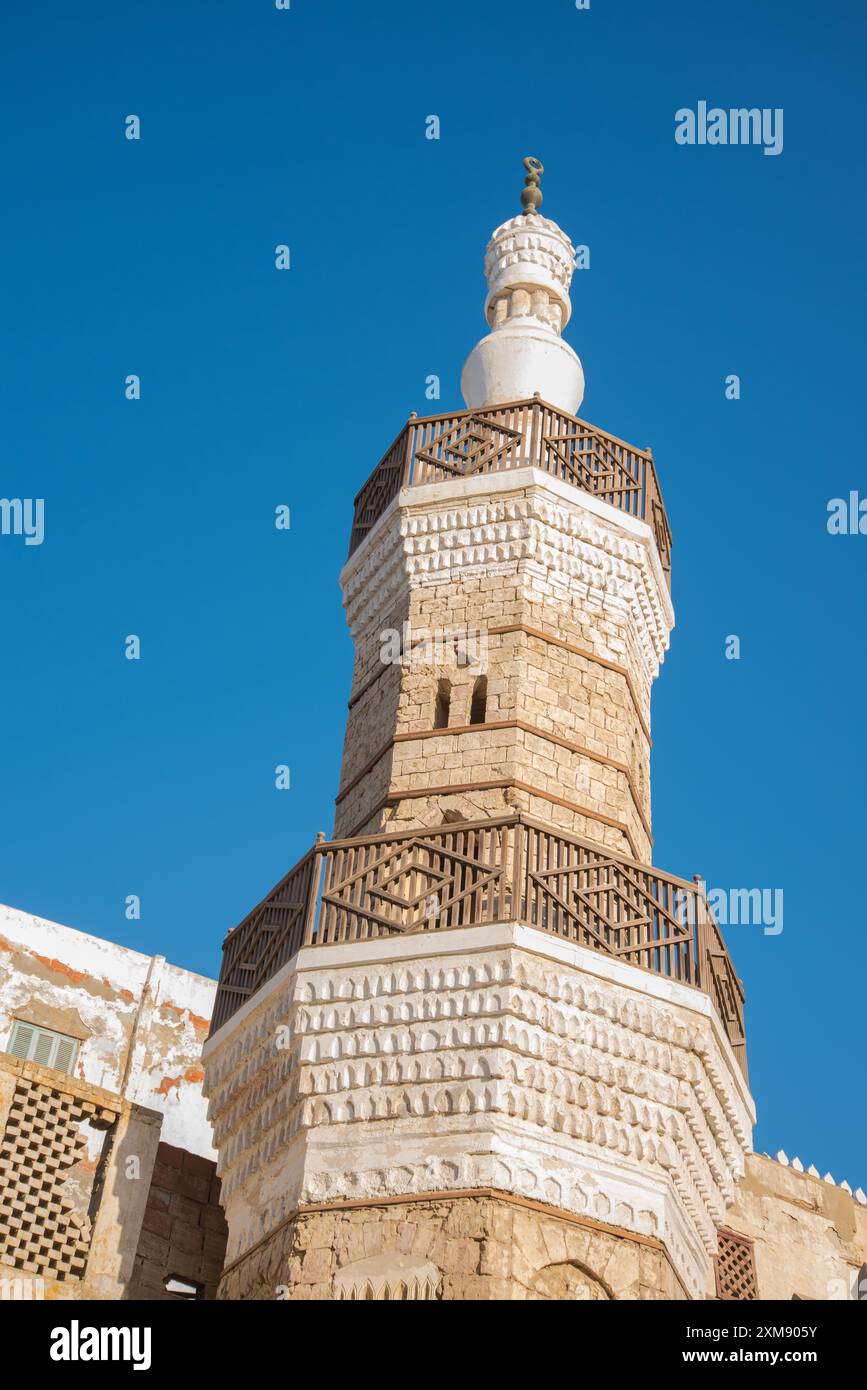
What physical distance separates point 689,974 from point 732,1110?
1.00m

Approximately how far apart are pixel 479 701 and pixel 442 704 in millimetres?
261

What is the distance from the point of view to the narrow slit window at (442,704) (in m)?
11.4

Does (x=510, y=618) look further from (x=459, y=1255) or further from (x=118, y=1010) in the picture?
(x=118, y=1010)

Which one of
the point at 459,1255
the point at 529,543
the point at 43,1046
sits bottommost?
the point at 459,1255

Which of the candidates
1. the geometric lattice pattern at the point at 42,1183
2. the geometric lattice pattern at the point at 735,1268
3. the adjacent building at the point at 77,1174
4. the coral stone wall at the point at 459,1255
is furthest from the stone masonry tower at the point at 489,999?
the geometric lattice pattern at the point at 735,1268

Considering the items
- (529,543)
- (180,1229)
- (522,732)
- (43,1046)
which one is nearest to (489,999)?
(522,732)

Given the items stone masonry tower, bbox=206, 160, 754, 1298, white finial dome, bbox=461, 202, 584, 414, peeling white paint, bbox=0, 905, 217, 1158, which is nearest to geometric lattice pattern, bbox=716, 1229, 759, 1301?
stone masonry tower, bbox=206, 160, 754, 1298

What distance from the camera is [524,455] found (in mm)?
12391

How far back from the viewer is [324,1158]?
938 centimetres

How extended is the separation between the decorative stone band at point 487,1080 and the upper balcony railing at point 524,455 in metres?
4.12

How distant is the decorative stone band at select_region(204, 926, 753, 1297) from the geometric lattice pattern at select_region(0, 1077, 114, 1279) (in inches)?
44.7

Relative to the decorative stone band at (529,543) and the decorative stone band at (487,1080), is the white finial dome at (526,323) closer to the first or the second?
the decorative stone band at (529,543)

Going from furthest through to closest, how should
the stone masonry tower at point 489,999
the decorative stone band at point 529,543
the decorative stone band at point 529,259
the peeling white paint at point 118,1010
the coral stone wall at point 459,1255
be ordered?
the decorative stone band at point 529,259, the peeling white paint at point 118,1010, the decorative stone band at point 529,543, the stone masonry tower at point 489,999, the coral stone wall at point 459,1255
